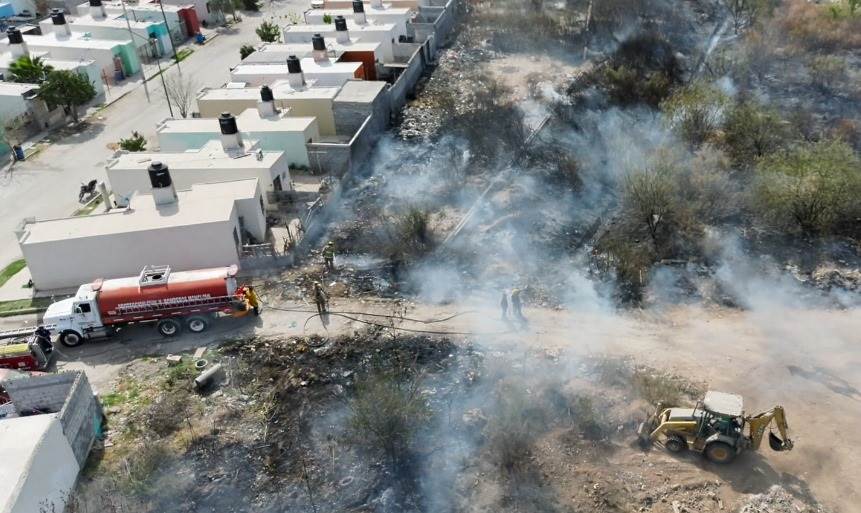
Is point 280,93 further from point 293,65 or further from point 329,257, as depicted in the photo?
point 329,257

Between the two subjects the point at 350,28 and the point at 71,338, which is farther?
the point at 350,28

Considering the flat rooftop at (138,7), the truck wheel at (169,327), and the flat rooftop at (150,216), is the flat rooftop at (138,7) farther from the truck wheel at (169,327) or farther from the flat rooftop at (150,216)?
the truck wheel at (169,327)

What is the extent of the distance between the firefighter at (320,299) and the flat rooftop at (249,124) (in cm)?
998

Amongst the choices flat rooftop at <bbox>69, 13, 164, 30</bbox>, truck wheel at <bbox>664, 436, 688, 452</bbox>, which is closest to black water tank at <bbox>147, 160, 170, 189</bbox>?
truck wheel at <bbox>664, 436, 688, 452</bbox>

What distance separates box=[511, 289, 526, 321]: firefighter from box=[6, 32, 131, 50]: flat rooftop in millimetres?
33220

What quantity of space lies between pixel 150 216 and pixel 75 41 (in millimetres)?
26520

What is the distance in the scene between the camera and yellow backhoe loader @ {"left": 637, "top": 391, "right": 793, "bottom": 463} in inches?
623

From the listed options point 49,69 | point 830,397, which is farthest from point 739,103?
point 49,69

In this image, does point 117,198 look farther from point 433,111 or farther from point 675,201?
point 675,201

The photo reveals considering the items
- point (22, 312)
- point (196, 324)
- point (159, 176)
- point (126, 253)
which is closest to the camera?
point (196, 324)

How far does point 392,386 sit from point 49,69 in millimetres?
31206

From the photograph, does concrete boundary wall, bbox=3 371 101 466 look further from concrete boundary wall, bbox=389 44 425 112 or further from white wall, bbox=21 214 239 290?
concrete boundary wall, bbox=389 44 425 112

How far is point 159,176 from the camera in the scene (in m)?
24.1

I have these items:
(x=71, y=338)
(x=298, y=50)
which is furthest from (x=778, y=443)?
(x=298, y=50)
